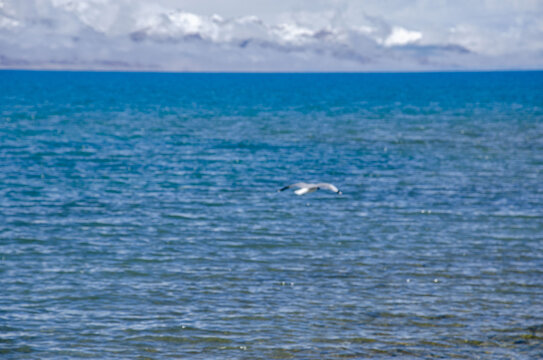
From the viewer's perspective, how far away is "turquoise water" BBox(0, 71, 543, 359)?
23.6 metres

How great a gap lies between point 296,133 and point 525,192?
43.1 metres

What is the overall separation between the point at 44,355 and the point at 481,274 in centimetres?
1733

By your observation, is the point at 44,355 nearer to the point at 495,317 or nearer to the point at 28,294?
the point at 28,294

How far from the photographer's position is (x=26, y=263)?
30.8 m

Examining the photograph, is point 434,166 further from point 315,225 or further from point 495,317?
point 495,317

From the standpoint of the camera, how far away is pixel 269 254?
32.7 m

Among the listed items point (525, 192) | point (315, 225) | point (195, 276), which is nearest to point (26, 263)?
point (195, 276)

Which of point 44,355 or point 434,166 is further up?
point 434,166

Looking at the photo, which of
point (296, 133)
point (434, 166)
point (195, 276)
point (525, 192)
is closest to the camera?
point (195, 276)

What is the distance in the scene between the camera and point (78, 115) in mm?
113250

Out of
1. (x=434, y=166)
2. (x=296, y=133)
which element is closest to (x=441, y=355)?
(x=434, y=166)

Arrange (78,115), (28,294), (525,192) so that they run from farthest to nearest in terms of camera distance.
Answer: (78,115)
(525,192)
(28,294)

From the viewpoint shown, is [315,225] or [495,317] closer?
[495,317]

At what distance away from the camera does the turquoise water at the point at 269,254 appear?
2356 cm
